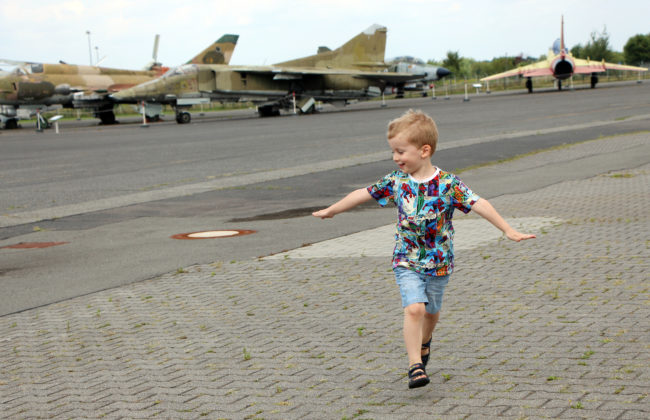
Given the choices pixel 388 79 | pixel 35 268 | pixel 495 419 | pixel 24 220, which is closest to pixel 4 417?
pixel 495 419

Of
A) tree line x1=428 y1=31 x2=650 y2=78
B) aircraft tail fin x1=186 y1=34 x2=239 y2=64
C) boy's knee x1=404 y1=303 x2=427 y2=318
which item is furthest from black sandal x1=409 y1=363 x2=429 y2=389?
tree line x1=428 y1=31 x2=650 y2=78

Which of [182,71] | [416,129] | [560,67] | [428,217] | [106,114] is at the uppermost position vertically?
[182,71]

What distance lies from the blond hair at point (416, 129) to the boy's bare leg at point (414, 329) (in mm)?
895

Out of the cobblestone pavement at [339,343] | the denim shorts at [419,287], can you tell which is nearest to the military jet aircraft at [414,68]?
the cobblestone pavement at [339,343]

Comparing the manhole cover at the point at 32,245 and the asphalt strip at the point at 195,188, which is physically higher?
the asphalt strip at the point at 195,188

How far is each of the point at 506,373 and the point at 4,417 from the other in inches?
111

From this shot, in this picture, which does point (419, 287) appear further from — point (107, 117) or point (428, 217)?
point (107, 117)

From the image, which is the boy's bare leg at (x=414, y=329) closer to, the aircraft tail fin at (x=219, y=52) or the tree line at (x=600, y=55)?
the aircraft tail fin at (x=219, y=52)

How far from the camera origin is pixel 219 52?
53000 millimetres

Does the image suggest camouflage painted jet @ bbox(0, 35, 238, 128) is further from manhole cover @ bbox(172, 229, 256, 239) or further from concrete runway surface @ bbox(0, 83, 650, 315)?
manhole cover @ bbox(172, 229, 256, 239)

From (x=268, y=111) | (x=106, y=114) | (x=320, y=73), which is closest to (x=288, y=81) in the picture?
(x=320, y=73)

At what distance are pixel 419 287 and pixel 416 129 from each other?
0.88m

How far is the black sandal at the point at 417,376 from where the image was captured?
166 inches

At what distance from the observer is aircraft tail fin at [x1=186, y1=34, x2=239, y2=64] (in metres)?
52.5
